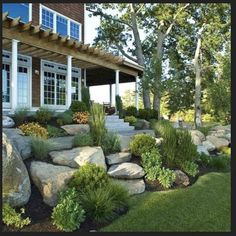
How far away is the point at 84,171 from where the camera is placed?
6707mm

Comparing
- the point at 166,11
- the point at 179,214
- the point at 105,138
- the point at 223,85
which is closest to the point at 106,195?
the point at 179,214

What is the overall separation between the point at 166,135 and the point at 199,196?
2144mm

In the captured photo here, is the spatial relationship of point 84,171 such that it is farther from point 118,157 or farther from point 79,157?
point 118,157

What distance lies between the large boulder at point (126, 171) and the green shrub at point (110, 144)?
90 centimetres

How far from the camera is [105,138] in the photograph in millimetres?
9156

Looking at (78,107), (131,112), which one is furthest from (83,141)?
(131,112)

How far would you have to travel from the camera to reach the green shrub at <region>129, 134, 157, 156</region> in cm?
905

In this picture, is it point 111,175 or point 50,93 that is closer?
point 111,175

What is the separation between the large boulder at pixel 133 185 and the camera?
740cm

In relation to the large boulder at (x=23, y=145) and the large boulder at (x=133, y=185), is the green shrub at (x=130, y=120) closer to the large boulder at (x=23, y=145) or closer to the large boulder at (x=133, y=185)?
the large boulder at (x=23, y=145)

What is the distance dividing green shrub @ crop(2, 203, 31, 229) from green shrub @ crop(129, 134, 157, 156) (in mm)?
3880

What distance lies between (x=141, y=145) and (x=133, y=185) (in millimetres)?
1750

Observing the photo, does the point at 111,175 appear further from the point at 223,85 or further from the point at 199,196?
the point at 223,85

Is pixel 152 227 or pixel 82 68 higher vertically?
pixel 82 68
